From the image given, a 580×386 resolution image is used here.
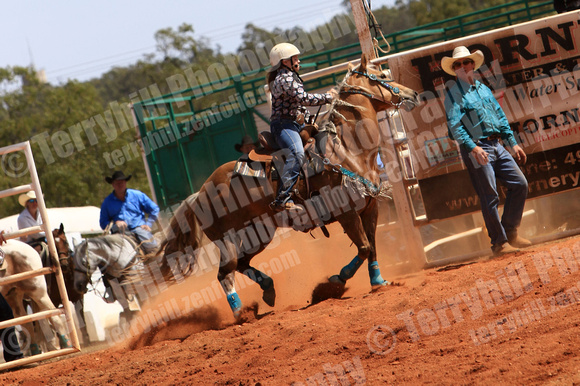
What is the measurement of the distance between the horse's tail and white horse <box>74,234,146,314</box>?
1.18m

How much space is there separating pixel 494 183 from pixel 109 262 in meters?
5.35

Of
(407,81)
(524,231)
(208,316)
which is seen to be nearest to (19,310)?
(208,316)

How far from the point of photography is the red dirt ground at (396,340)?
3916mm

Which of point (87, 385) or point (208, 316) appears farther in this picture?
point (208, 316)

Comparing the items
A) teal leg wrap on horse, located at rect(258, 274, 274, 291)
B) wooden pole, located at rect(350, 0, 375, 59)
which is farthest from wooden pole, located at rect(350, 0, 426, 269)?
teal leg wrap on horse, located at rect(258, 274, 274, 291)

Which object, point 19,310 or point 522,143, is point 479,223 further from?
point 19,310

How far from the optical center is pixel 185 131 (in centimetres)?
1501

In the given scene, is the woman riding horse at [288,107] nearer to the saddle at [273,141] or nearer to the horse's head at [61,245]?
the saddle at [273,141]

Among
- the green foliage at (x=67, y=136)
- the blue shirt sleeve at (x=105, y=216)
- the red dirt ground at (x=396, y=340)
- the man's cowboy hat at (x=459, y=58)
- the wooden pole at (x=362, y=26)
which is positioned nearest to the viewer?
the red dirt ground at (x=396, y=340)

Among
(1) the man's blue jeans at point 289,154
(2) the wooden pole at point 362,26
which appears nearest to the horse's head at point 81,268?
(1) the man's blue jeans at point 289,154

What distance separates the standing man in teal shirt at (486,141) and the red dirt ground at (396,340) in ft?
1.62

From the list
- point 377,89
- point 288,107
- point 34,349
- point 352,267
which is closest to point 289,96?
point 288,107

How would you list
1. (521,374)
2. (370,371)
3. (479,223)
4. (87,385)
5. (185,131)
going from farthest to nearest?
1. (185,131)
2. (479,223)
3. (87,385)
4. (370,371)
5. (521,374)

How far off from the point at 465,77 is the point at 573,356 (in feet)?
13.8
